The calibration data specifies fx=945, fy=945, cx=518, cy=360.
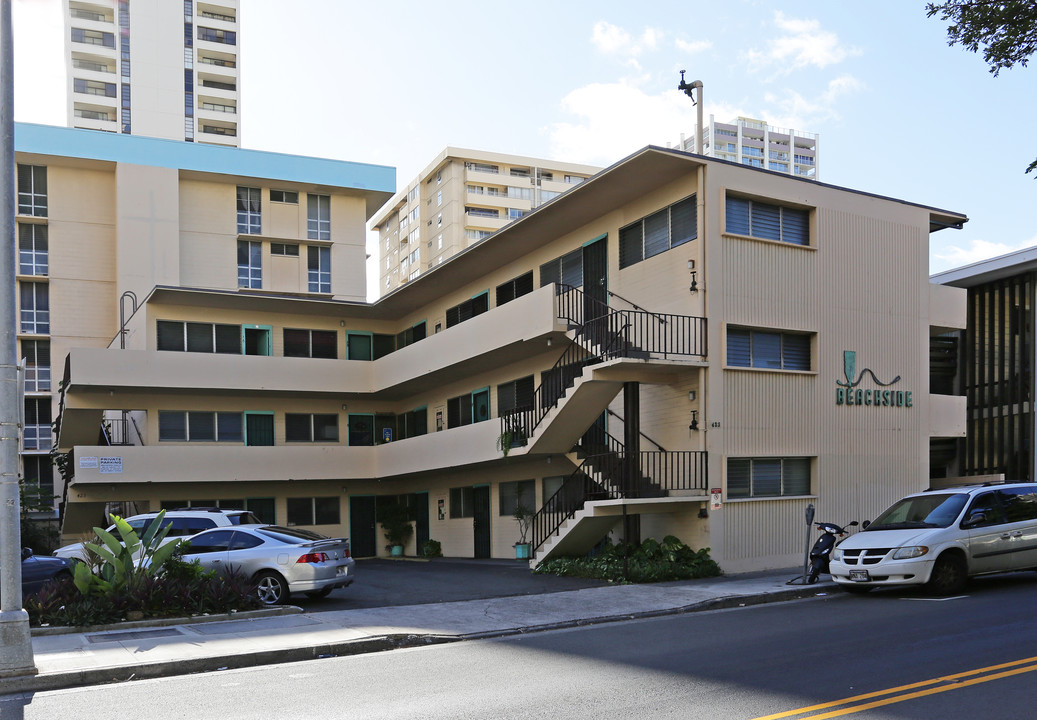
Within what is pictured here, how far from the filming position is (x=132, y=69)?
2539 inches

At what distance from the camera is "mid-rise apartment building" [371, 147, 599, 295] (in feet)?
281

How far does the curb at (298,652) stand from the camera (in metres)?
10.2

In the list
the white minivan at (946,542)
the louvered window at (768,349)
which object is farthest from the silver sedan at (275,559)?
the louvered window at (768,349)

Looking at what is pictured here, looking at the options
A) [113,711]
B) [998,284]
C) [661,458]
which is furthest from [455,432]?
[113,711]

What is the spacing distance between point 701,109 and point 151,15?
173ft

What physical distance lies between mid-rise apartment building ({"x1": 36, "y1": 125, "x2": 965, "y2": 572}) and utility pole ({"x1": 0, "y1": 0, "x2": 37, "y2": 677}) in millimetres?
11602

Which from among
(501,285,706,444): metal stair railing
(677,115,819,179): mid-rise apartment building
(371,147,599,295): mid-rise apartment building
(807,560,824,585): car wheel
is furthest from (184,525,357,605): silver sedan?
(677,115,819,179): mid-rise apartment building

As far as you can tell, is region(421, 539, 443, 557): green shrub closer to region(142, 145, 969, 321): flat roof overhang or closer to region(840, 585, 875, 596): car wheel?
region(142, 145, 969, 321): flat roof overhang

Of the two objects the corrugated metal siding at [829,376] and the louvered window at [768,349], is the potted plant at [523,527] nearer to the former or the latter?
the corrugated metal siding at [829,376]

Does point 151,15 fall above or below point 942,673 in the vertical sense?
above

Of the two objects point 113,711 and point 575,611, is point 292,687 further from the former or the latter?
point 575,611

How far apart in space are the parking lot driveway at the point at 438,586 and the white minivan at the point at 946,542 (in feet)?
17.4

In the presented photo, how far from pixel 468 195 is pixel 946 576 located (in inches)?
2926

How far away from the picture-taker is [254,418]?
33844 mm
